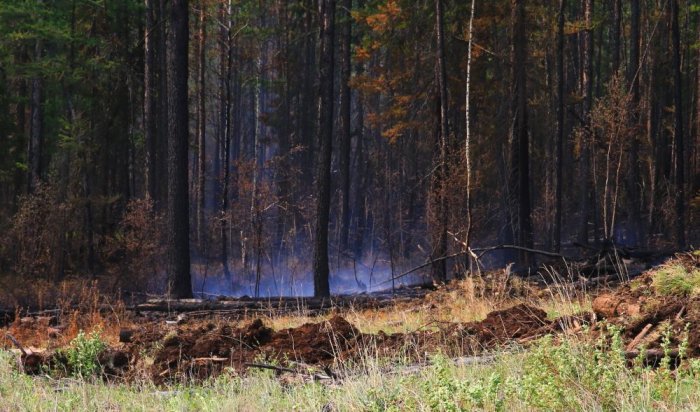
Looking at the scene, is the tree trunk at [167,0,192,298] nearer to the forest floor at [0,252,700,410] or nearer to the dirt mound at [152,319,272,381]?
the forest floor at [0,252,700,410]

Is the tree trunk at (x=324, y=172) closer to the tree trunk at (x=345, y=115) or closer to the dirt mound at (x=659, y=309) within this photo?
the tree trunk at (x=345, y=115)

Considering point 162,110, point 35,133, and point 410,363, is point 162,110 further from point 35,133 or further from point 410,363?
point 410,363

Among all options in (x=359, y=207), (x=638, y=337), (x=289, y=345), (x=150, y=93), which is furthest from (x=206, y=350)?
(x=359, y=207)

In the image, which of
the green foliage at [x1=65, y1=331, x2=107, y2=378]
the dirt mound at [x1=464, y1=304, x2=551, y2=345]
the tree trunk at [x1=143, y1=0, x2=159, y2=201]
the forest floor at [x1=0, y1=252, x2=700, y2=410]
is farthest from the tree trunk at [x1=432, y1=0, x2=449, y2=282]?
the green foliage at [x1=65, y1=331, x2=107, y2=378]

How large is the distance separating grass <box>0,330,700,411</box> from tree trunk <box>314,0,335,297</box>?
11900mm

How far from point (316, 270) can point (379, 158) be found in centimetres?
2140

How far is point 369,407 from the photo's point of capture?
15.9ft

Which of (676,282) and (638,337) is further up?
(676,282)

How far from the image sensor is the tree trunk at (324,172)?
61.5 ft

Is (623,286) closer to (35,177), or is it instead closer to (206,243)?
(35,177)

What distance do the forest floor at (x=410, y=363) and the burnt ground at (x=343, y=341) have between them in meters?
0.02

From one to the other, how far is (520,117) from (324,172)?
5.30 meters

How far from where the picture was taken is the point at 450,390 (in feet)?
15.8

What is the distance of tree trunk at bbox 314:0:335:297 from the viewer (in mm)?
18750
